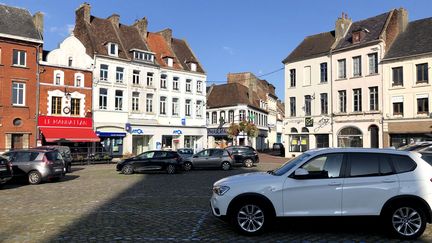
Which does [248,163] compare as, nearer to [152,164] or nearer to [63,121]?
[152,164]

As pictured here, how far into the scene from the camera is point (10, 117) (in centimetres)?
3391

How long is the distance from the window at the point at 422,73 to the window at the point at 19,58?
114 ft

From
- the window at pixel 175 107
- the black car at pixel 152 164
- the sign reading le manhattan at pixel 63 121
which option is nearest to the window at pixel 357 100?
the window at pixel 175 107

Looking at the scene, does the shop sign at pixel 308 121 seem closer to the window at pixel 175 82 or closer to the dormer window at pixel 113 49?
the window at pixel 175 82

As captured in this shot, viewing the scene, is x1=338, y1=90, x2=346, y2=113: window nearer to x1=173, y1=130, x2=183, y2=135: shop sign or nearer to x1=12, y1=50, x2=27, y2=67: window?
x1=173, y1=130, x2=183, y2=135: shop sign

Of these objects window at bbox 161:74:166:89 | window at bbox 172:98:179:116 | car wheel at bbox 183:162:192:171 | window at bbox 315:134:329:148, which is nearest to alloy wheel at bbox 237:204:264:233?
car wheel at bbox 183:162:192:171

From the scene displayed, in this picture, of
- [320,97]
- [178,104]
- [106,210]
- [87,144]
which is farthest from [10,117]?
[320,97]

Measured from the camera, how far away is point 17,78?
113 feet

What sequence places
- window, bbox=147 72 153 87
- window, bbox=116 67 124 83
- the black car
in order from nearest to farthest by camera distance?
the black car
window, bbox=116 67 124 83
window, bbox=147 72 153 87

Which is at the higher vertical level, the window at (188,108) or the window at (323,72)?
the window at (323,72)

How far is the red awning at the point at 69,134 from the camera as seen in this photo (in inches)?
1387

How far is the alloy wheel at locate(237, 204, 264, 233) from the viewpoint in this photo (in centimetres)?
771

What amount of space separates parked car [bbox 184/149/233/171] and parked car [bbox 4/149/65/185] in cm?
966

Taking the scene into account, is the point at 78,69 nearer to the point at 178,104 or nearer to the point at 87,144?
the point at 87,144
